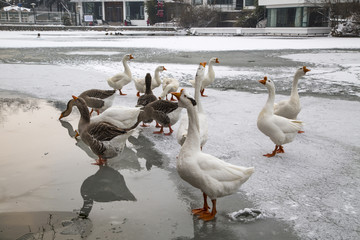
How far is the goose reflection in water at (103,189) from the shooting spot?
381cm

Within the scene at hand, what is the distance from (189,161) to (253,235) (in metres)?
0.93

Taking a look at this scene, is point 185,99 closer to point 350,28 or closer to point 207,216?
point 207,216

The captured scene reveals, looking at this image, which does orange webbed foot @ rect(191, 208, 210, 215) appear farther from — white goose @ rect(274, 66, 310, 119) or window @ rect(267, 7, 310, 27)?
window @ rect(267, 7, 310, 27)

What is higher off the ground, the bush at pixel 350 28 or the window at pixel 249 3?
the window at pixel 249 3

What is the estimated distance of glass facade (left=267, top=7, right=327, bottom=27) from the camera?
4222 cm

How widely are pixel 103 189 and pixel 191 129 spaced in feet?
4.43

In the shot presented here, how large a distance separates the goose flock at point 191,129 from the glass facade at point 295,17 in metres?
39.3

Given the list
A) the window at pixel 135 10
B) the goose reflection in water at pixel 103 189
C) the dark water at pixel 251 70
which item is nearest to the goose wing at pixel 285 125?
the goose reflection in water at pixel 103 189

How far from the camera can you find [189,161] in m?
3.46

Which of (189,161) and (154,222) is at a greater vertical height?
(189,161)

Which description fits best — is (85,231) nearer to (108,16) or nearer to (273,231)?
(273,231)

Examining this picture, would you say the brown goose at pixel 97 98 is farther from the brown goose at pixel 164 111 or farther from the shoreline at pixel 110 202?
the shoreline at pixel 110 202

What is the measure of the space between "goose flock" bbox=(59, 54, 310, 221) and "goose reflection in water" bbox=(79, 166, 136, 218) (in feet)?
1.12

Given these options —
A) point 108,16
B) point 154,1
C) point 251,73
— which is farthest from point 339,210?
point 108,16
